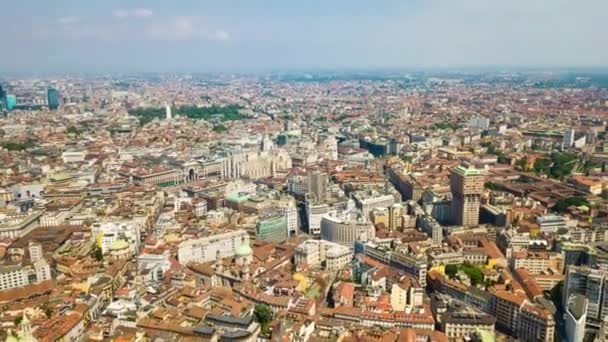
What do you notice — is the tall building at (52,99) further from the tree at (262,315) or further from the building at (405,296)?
the building at (405,296)

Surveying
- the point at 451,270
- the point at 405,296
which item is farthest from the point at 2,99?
the point at 405,296

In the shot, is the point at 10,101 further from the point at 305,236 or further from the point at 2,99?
the point at 305,236

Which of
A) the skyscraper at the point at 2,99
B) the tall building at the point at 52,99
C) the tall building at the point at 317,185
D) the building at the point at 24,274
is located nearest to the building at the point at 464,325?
the building at the point at 24,274

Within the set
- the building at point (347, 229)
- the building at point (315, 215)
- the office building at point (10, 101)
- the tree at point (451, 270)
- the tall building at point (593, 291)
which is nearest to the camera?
the tall building at point (593, 291)

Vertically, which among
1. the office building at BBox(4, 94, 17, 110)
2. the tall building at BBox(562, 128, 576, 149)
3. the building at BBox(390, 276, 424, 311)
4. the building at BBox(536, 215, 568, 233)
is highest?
the office building at BBox(4, 94, 17, 110)

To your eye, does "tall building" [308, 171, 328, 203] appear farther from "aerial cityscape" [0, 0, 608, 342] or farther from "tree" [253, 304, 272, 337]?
"tree" [253, 304, 272, 337]

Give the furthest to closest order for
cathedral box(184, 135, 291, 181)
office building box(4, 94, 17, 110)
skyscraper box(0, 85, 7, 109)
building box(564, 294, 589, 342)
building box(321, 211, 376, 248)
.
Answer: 1. office building box(4, 94, 17, 110)
2. skyscraper box(0, 85, 7, 109)
3. cathedral box(184, 135, 291, 181)
4. building box(321, 211, 376, 248)
5. building box(564, 294, 589, 342)

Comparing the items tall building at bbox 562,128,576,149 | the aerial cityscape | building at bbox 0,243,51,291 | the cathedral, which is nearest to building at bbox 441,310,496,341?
the aerial cityscape
